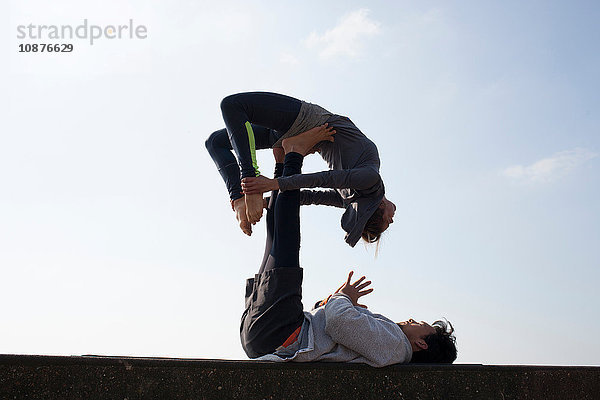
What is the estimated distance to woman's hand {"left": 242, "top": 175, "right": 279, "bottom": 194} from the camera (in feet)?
11.7

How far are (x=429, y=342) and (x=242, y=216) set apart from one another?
1.55m

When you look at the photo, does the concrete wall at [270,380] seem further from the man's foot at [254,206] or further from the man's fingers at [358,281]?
the man's foot at [254,206]

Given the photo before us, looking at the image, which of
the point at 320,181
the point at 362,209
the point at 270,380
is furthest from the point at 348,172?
the point at 270,380

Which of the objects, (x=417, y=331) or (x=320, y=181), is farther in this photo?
(x=320, y=181)

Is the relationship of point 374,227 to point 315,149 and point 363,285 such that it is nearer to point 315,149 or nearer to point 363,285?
point 315,149

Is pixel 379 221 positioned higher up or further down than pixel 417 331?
higher up

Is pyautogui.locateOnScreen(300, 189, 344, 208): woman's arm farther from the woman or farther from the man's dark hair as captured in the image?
the man's dark hair

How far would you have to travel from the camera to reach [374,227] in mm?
4141

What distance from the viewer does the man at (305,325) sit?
280cm

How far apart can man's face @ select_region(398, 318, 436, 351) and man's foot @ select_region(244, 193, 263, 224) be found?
1.18 meters

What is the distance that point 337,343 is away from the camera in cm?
289

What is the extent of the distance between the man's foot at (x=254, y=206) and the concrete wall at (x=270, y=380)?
1.36 metres

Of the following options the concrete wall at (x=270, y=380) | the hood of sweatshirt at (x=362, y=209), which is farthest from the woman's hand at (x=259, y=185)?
the concrete wall at (x=270, y=380)

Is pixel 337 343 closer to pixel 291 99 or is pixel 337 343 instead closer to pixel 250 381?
pixel 250 381
